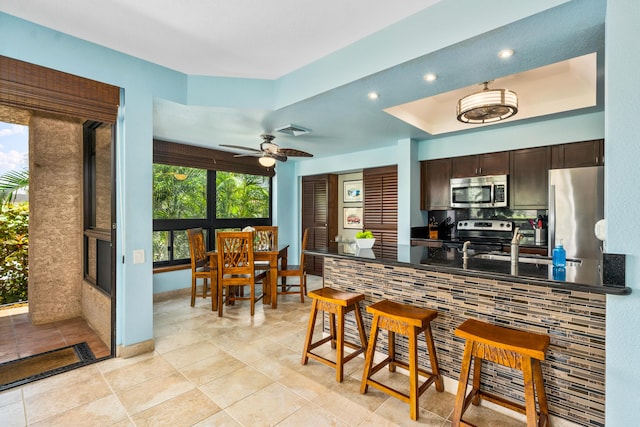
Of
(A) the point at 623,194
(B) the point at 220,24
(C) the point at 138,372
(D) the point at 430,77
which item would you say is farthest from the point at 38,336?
(A) the point at 623,194

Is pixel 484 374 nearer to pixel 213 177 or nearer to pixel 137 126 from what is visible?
pixel 137 126

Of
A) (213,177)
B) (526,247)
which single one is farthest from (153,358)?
(526,247)

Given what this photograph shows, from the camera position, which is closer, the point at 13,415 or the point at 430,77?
the point at 13,415

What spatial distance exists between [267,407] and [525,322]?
1715mm

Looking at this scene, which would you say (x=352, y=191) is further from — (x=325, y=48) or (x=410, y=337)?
(x=410, y=337)

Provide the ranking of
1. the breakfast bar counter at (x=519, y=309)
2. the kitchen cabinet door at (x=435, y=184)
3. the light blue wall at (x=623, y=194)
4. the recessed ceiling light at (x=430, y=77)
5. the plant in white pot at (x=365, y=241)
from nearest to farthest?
1. the light blue wall at (x=623, y=194)
2. the breakfast bar counter at (x=519, y=309)
3. the recessed ceiling light at (x=430, y=77)
4. the plant in white pot at (x=365, y=241)
5. the kitchen cabinet door at (x=435, y=184)

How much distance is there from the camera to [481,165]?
421cm

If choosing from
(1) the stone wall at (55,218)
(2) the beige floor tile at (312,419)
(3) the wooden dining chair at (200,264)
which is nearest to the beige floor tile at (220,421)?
(2) the beige floor tile at (312,419)

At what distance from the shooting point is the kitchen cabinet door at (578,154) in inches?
134

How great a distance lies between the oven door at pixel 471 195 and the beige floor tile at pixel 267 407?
3371 mm

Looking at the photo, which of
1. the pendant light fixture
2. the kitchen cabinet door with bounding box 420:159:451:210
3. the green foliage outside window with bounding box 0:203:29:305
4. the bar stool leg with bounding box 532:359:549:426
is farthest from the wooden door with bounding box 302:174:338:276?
the bar stool leg with bounding box 532:359:549:426

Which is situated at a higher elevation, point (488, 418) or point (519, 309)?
point (519, 309)

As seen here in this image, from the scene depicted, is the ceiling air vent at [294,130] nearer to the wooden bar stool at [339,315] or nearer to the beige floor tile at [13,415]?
the wooden bar stool at [339,315]

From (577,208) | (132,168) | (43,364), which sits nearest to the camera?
(43,364)
